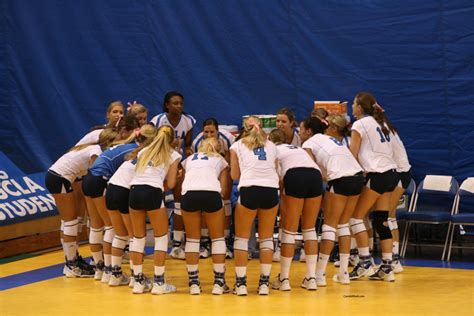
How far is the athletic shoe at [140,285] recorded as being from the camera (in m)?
10.0

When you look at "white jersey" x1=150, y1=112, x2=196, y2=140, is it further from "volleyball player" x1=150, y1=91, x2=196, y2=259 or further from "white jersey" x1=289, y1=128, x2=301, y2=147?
"white jersey" x1=289, y1=128, x2=301, y2=147

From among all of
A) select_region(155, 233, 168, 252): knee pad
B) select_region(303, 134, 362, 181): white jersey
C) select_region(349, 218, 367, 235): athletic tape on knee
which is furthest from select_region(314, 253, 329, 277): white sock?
select_region(155, 233, 168, 252): knee pad

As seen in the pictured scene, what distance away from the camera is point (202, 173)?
9.90m

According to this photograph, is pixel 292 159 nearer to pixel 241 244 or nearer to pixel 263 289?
pixel 241 244

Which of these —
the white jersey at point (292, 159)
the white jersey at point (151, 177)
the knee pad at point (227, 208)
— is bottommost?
the knee pad at point (227, 208)

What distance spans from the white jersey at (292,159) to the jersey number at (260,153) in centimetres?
28

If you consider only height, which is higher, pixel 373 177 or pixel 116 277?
pixel 373 177

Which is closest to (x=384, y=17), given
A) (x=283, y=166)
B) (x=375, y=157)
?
(x=375, y=157)

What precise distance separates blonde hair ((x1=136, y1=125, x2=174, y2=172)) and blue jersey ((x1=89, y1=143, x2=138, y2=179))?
0.42 m

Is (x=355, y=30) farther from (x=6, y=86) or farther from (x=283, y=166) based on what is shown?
(x=6, y=86)

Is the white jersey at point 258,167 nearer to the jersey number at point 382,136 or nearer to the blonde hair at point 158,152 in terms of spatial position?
the blonde hair at point 158,152

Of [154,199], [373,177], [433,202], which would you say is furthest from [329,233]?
[433,202]

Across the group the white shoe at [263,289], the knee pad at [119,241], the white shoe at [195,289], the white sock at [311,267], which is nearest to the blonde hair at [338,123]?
the white sock at [311,267]

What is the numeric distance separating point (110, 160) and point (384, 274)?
313cm
